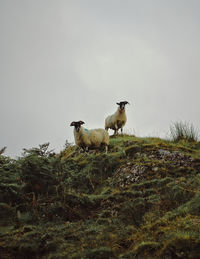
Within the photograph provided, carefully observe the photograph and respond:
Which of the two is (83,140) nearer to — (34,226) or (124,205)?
(124,205)

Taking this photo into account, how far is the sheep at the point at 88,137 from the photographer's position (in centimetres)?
995

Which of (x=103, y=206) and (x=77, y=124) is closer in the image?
(x=103, y=206)

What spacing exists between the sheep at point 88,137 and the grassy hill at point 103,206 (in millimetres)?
872

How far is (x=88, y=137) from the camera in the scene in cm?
1039

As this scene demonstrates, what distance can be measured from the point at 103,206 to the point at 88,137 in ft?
13.7

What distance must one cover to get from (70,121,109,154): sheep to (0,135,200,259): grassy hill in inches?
34.3

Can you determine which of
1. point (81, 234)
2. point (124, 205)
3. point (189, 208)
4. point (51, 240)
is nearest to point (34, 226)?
point (51, 240)

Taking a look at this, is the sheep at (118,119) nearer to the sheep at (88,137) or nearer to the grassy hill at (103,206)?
the sheep at (88,137)

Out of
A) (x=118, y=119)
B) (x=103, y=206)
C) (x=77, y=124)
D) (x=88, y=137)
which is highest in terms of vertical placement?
(x=118, y=119)

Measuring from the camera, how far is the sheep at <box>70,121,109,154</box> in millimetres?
9952

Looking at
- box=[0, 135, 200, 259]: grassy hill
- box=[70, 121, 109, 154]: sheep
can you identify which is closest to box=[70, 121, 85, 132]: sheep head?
box=[70, 121, 109, 154]: sheep

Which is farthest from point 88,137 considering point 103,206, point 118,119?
point 118,119

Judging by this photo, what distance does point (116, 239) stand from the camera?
4.75m

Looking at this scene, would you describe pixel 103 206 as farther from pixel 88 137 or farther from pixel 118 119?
pixel 118 119
